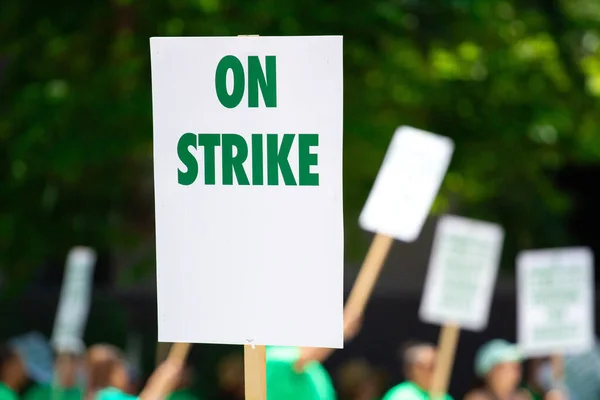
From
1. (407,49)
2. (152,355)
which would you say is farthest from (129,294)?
(407,49)

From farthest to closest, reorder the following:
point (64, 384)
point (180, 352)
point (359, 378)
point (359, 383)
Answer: point (359, 378) < point (359, 383) < point (64, 384) < point (180, 352)

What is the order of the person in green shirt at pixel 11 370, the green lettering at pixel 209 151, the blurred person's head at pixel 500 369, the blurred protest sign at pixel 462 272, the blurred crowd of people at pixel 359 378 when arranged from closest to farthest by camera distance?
the green lettering at pixel 209 151 → the blurred crowd of people at pixel 359 378 → the blurred protest sign at pixel 462 272 → the blurred person's head at pixel 500 369 → the person in green shirt at pixel 11 370

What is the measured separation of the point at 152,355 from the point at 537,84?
428cm

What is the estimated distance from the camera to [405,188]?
20.4 ft

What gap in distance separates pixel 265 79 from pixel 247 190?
0.32 metres

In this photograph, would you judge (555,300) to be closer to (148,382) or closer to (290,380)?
(290,380)

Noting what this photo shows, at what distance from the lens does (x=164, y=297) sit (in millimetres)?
4242

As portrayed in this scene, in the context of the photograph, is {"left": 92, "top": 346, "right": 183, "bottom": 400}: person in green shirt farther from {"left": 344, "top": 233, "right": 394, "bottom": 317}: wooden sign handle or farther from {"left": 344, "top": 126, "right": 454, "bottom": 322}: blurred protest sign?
{"left": 344, "top": 126, "right": 454, "bottom": 322}: blurred protest sign

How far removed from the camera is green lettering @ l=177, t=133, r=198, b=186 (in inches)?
167

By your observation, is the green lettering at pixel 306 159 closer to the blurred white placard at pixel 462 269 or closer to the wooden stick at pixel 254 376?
the wooden stick at pixel 254 376

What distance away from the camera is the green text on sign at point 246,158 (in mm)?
4141

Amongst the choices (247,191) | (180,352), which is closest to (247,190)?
(247,191)

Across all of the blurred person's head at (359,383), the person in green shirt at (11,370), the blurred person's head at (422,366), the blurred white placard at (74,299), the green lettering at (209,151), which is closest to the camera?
the green lettering at (209,151)

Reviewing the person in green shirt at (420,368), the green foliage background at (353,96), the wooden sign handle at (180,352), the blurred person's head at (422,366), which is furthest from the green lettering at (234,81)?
the green foliage background at (353,96)
